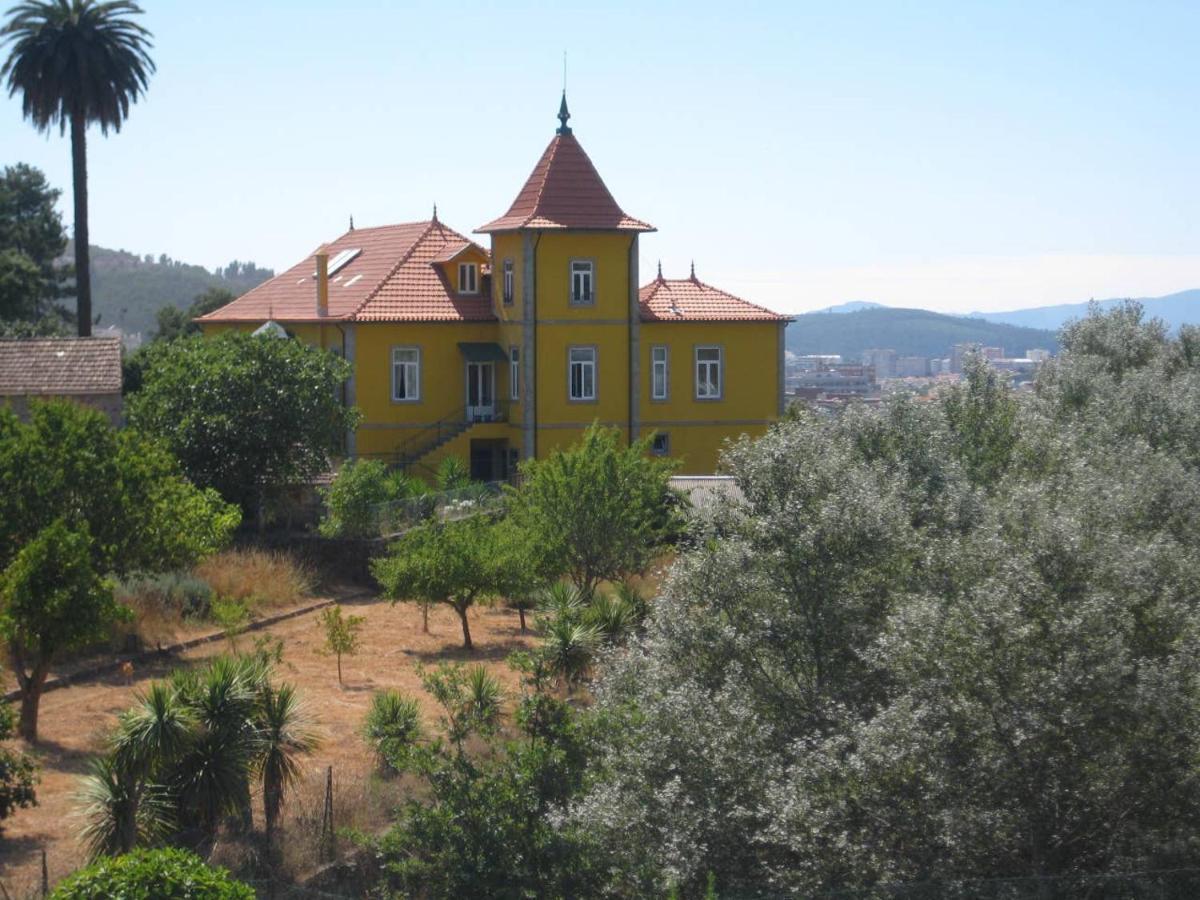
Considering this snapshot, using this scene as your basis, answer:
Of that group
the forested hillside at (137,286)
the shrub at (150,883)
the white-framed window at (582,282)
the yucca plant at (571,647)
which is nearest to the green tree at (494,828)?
the shrub at (150,883)

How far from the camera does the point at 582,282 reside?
41125mm

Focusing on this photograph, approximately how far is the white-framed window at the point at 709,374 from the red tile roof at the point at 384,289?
243 inches

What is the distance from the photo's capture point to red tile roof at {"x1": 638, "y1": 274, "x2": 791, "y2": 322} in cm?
4291

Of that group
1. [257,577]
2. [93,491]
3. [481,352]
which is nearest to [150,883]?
[93,491]

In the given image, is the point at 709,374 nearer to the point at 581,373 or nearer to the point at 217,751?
the point at 581,373

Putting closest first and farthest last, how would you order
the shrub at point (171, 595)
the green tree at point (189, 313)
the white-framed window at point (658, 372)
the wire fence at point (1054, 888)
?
the wire fence at point (1054, 888) < the shrub at point (171, 595) < the white-framed window at point (658, 372) < the green tree at point (189, 313)

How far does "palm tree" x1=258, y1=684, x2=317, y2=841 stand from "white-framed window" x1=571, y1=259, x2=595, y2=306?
2598 cm

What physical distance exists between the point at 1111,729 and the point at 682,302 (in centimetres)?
3213

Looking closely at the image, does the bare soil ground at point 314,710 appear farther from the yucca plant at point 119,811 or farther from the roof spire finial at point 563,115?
the roof spire finial at point 563,115

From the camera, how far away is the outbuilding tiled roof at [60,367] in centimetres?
3606

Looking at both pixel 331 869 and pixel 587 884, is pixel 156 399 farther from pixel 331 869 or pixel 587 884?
pixel 587 884

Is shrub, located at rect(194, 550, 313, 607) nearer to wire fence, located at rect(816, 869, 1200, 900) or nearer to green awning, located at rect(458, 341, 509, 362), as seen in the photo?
green awning, located at rect(458, 341, 509, 362)

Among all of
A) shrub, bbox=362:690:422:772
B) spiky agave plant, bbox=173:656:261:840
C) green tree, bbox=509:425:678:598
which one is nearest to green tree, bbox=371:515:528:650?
green tree, bbox=509:425:678:598

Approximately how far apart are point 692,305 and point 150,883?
3357 centimetres
